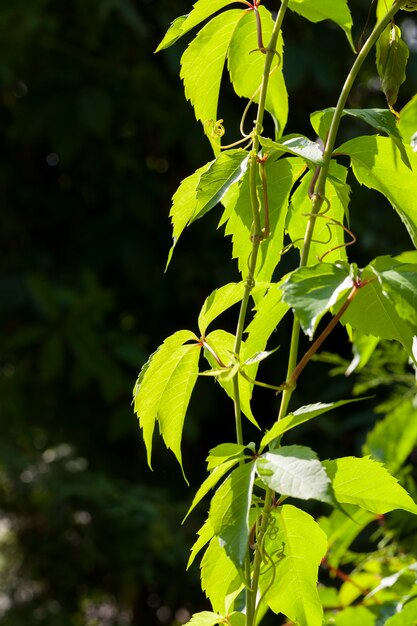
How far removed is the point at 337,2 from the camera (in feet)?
1.71

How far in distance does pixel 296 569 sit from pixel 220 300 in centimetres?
15

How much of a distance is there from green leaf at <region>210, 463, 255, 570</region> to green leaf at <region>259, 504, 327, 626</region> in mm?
55

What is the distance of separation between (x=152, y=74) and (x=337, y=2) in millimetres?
2413

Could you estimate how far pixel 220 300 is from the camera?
52 cm

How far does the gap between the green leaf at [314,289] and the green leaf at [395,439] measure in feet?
1.46

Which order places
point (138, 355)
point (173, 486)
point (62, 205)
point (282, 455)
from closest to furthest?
point (282, 455), point (138, 355), point (173, 486), point (62, 205)

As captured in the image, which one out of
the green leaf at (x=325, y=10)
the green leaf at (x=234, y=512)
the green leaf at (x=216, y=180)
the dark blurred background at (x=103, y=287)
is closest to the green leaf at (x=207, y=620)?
the green leaf at (x=234, y=512)

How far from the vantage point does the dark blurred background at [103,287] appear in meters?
2.76

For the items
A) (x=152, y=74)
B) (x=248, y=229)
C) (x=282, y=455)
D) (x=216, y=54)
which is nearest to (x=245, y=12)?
(x=216, y=54)

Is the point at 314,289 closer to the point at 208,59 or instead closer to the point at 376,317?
the point at 376,317

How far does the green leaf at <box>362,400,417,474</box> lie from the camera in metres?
0.85

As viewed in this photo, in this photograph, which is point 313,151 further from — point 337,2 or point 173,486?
point 173,486

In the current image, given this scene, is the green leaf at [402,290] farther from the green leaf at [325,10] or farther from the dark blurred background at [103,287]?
the dark blurred background at [103,287]

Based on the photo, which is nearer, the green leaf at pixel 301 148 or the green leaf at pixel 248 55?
the green leaf at pixel 301 148
